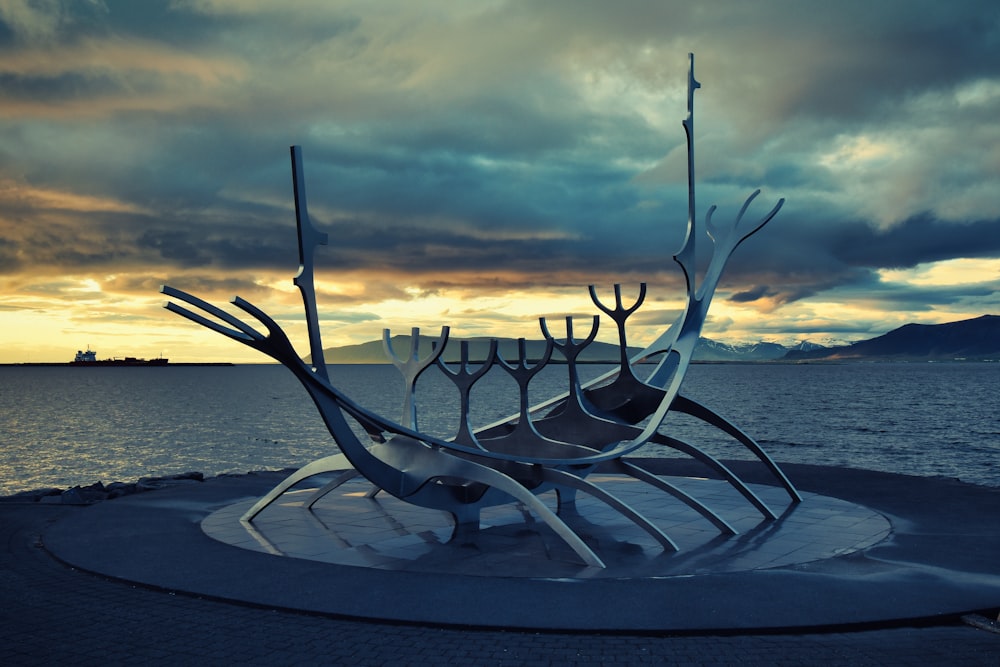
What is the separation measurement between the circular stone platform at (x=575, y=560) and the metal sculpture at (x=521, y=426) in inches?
24.1

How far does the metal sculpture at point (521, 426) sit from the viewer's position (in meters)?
11.6

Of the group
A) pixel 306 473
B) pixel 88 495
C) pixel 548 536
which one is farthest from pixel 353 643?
pixel 88 495

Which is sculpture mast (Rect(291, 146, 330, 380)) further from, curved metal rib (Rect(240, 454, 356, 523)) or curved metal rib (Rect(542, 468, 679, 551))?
curved metal rib (Rect(542, 468, 679, 551))

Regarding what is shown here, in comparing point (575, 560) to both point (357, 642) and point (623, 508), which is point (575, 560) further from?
point (357, 642)

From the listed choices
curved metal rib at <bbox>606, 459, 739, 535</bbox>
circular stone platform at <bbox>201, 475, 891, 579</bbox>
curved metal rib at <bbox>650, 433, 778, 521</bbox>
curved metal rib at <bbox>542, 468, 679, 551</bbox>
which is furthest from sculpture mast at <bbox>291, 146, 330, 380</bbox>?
curved metal rib at <bbox>650, 433, 778, 521</bbox>

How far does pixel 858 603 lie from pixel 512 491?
4717 mm

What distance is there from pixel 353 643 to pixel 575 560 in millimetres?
4298

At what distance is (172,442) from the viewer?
4800 cm

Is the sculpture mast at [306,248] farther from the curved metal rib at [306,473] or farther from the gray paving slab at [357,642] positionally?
the gray paving slab at [357,642]

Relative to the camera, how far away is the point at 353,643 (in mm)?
7652

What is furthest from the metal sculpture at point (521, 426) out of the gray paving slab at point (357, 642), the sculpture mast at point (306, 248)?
the gray paving slab at point (357, 642)

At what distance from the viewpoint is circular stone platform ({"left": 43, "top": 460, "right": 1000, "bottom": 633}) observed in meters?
8.60

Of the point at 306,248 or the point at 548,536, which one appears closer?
the point at 306,248

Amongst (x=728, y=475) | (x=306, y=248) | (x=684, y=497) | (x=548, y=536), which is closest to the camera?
(x=306, y=248)
